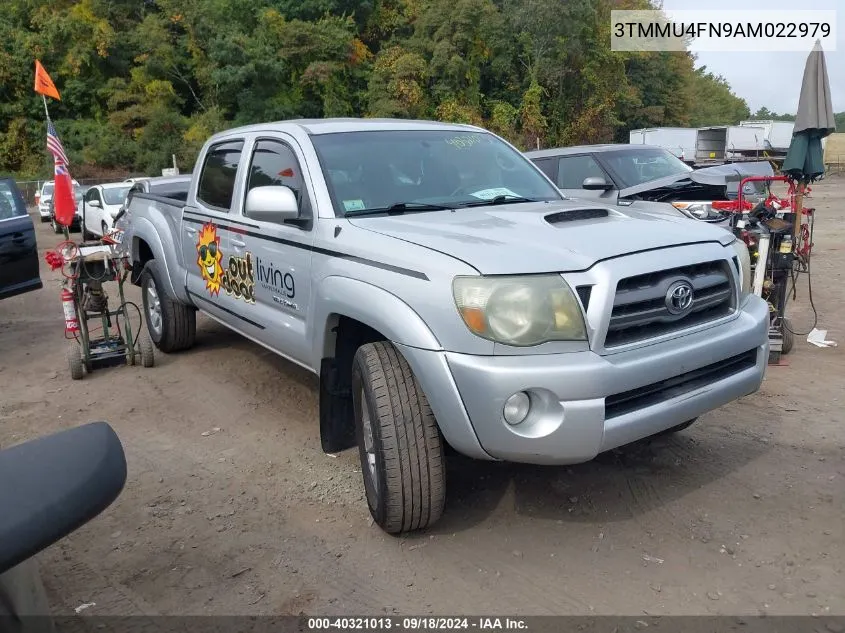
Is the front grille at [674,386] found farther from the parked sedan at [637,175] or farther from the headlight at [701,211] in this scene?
the parked sedan at [637,175]

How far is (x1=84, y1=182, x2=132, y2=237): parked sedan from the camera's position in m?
15.9

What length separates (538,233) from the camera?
3.17 meters

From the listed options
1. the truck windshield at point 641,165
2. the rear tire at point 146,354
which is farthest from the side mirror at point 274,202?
the truck windshield at point 641,165

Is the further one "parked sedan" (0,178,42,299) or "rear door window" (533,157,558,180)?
"rear door window" (533,157,558,180)

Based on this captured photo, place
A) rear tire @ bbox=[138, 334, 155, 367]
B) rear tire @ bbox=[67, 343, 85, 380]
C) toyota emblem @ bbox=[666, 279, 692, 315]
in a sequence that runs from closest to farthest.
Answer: toyota emblem @ bbox=[666, 279, 692, 315]
rear tire @ bbox=[67, 343, 85, 380]
rear tire @ bbox=[138, 334, 155, 367]

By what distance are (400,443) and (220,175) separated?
299cm

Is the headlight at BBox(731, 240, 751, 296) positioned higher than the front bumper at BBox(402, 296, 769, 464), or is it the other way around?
the headlight at BBox(731, 240, 751, 296)

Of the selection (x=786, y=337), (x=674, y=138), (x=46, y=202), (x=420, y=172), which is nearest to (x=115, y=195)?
(x=46, y=202)

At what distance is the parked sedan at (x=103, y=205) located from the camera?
15859 millimetres

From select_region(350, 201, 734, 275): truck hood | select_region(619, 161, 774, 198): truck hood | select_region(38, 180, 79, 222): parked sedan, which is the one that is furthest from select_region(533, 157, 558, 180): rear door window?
select_region(38, 180, 79, 222): parked sedan

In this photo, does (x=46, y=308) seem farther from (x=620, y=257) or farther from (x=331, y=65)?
(x=331, y=65)

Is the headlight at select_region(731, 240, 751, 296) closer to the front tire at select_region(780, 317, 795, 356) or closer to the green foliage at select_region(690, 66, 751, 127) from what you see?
the front tire at select_region(780, 317, 795, 356)

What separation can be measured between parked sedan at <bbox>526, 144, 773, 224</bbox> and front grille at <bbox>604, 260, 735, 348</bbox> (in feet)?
16.9

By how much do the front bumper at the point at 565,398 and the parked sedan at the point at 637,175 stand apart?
5564mm
